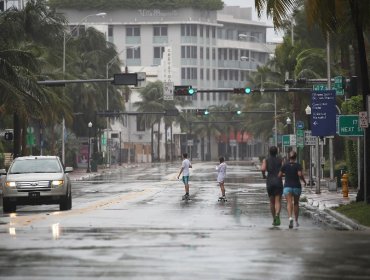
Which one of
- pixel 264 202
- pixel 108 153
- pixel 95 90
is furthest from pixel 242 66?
pixel 264 202

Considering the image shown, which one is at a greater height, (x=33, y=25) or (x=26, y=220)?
(x=33, y=25)

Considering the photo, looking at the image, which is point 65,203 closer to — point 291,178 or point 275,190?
point 275,190

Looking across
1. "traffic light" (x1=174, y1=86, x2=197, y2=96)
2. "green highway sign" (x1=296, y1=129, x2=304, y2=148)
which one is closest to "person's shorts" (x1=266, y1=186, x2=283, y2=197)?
"traffic light" (x1=174, y1=86, x2=197, y2=96)

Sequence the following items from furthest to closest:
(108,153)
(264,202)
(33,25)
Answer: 1. (108,153)
2. (33,25)
3. (264,202)

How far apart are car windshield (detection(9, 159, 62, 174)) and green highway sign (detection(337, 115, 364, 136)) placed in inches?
365

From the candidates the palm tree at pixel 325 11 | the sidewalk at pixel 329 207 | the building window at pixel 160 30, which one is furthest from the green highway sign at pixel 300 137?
the building window at pixel 160 30

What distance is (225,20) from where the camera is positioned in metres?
178

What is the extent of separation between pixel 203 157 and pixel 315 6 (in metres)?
155

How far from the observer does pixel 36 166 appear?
34.3 metres

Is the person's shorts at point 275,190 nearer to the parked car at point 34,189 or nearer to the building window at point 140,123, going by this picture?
the parked car at point 34,189

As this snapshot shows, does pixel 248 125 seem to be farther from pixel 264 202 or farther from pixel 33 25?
pixel 264 202

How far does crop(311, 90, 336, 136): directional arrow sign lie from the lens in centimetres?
4088

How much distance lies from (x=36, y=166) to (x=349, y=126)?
10264 mm

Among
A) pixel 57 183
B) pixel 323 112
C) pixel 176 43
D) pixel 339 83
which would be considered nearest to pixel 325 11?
pixel 57 183
